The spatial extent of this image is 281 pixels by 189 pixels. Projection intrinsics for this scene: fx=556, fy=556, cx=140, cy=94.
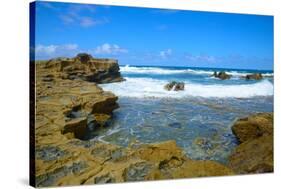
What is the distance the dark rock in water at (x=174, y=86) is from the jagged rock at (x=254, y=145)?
1.00m

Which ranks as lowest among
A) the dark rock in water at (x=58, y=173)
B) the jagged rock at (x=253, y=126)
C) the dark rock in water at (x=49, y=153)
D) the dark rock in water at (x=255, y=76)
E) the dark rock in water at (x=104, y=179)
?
the dark rock in water at (x=104, y=179)

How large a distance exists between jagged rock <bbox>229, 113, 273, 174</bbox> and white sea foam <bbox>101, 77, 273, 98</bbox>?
39 cm

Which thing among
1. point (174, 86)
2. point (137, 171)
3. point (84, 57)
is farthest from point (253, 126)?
point (84, 57)

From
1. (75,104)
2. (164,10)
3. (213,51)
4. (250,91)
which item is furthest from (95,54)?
(250,91)

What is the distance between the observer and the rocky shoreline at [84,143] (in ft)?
22.5

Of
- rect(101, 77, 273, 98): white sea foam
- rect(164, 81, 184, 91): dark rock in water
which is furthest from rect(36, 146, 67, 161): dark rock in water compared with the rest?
rect(164, 81, 184, 91): dark rock in water

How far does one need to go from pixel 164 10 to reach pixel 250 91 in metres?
1.84

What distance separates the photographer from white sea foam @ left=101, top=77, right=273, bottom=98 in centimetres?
750

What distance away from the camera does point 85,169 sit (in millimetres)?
7035

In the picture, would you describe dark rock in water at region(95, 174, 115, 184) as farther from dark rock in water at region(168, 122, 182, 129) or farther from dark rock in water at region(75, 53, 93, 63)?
dark rock in water at region(75, 53, 93, 63)

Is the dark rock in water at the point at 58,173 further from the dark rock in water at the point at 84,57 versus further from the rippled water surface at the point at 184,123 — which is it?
the dark rock in water at the point at 84,57

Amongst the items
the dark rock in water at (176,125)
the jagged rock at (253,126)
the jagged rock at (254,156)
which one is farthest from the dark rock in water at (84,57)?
the jagged rock at (254,156)

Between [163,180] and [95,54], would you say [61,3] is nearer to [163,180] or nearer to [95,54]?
[95,54]

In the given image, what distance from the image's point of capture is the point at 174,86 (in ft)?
25.5
